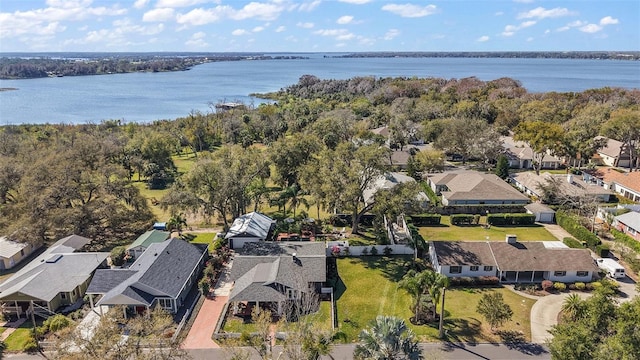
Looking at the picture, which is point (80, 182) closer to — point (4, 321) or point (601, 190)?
point (4, 321)

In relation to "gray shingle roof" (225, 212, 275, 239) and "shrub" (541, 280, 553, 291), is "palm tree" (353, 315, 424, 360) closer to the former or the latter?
"shrub" (541, 280, 553, 291)

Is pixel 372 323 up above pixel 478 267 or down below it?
above

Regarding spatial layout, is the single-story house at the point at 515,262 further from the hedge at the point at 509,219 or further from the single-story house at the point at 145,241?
the single-story house at the point at 145,241

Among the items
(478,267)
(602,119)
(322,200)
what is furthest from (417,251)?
(602,119)

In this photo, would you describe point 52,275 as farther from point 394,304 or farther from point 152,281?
point 394,304

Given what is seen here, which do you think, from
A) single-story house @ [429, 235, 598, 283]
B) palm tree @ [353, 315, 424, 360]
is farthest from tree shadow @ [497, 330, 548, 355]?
palm tree @ [353, 315, 424, 360]

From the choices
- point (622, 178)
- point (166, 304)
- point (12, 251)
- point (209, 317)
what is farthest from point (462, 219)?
point (12, 251)

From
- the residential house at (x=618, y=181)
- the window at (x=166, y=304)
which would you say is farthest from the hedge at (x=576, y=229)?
the window at (x=166, y=304)

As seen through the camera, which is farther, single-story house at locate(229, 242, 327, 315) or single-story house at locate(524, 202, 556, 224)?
single-story house at locate(524, 202, 556, 224)
